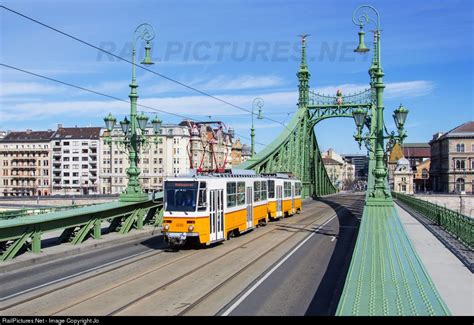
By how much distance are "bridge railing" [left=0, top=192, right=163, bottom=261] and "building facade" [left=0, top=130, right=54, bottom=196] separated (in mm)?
107399

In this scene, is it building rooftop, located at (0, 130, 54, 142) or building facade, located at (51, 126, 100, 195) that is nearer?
building facade, located at (51, 126, 100, 195)

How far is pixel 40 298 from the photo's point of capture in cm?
1196

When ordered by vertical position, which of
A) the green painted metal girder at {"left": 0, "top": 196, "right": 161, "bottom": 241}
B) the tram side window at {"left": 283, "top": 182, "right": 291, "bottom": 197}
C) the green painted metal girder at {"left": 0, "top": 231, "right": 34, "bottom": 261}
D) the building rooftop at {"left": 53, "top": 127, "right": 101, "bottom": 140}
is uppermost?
the building rooftop at {"left": 53, "top": 127, "right": 101, "bottom": 140}

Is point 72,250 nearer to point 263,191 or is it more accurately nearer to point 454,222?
point 263,191

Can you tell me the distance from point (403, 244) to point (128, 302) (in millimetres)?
7212

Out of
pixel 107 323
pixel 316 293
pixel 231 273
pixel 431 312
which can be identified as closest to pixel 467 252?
pixel 316 293

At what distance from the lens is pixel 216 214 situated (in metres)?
21.0

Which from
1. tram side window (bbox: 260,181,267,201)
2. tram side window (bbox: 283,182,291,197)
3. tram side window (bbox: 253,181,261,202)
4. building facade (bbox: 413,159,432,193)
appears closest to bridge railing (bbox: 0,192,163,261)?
tram side window (bbox: 253,181,261,202)

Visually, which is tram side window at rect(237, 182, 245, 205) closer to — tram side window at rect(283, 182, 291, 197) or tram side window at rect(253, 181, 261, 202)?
tram side window at rect(253, 181, 261, 202)

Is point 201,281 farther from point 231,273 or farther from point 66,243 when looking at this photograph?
point 66,243

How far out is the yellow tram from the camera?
1972 cm

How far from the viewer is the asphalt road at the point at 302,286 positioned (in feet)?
35.7

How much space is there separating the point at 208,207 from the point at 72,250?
507 centimetres

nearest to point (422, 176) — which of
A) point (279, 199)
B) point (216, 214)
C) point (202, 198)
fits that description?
point (279, 199)
